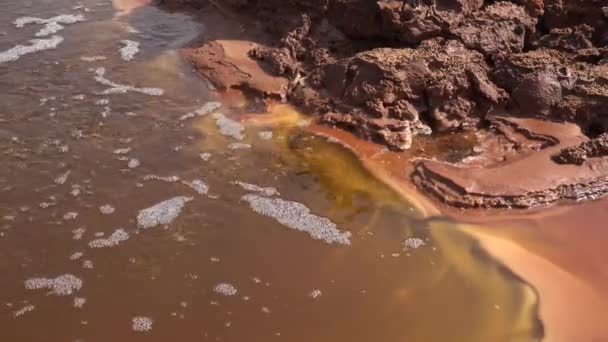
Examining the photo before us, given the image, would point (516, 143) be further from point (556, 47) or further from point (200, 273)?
point (200, 273)

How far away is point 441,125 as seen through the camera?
7.22 m

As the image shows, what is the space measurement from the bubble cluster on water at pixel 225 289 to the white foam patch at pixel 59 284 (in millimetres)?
1058

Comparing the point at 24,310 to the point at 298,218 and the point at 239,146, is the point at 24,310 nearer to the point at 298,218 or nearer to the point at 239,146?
the point at 298,218

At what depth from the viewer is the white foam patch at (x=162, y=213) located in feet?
18.6

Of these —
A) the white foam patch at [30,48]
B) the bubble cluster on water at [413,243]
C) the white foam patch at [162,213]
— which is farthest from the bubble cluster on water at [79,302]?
the white foam patch at [30,48]

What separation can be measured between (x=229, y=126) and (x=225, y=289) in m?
2.71

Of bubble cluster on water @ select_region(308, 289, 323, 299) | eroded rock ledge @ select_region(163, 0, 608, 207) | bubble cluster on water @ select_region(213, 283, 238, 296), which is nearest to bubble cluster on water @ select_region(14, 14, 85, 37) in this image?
eroded rock ledge @ select_region(163, 0, 608, 207)

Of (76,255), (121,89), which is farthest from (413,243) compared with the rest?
(121,89)

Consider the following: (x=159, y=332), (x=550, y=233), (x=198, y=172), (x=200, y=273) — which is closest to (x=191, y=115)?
(x=198, y=172)

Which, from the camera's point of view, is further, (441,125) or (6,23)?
(6,23)

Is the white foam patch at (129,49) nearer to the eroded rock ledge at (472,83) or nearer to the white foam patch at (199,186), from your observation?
the eroded rock ledge at (472,83)

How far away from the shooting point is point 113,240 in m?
5.46

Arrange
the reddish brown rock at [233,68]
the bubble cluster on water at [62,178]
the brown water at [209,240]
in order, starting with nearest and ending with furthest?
the brown water at [209,240] < the bubble cluster on water at [62,178] < the reddish brown rock at [233,68]

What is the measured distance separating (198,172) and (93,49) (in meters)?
3.67
